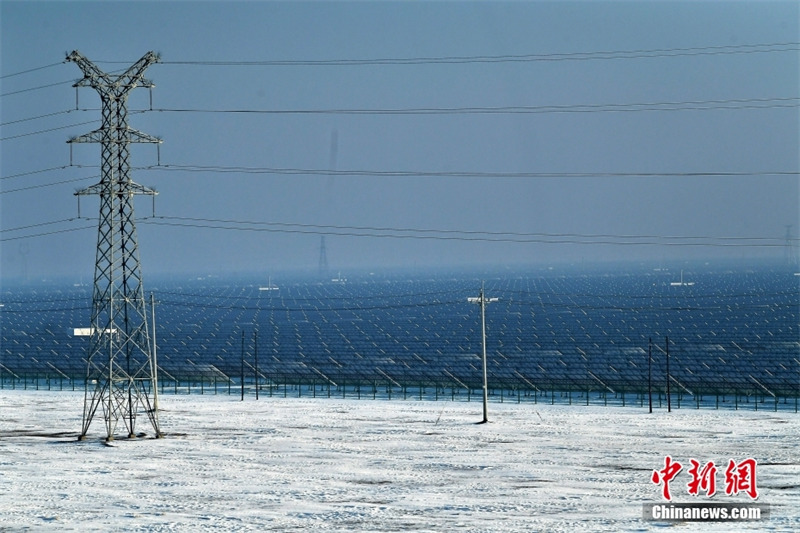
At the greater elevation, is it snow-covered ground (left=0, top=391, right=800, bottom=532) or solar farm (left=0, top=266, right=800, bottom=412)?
solar farm (left=0, top=266, right=800, bottom=412)

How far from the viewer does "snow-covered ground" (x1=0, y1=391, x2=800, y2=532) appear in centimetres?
2578

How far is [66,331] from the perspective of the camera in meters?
149

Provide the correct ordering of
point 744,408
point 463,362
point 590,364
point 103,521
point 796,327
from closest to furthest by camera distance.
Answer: point 103,521 < point 744,408 < point 590,364 < point 463,362 < point 796,327

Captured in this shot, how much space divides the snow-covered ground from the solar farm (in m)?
7.57

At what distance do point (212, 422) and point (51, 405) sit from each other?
12065 millimetres

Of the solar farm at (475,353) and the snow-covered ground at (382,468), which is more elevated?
the solar farm at (475,353)

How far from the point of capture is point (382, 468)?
33.0 meters

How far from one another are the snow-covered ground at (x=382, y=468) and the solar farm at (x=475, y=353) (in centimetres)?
757

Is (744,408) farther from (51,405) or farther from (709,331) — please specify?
(709,331)

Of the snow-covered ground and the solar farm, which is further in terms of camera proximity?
the solar farm

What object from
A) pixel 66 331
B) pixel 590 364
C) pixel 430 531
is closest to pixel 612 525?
pixel 430 531

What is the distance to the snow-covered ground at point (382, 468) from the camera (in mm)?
25781

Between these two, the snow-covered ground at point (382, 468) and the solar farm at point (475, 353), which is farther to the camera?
the solar farm at point (475, 353)

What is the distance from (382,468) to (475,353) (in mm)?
74081
